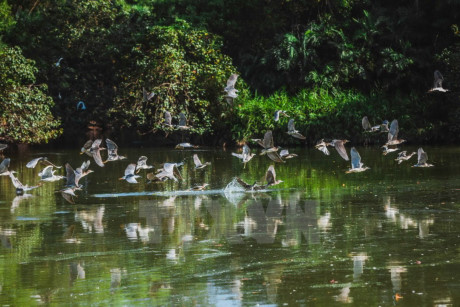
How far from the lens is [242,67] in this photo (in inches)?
1251

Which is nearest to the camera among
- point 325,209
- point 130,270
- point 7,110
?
point 130,270

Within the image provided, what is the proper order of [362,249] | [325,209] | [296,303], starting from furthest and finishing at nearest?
[325,209] < [362,249] < [296,303]

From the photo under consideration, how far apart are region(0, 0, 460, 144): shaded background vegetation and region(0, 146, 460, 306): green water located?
10375 mm

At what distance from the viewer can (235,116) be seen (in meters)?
28.0

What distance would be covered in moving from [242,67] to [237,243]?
22.6 metres

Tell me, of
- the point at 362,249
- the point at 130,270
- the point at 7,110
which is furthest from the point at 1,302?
the point at 7,110

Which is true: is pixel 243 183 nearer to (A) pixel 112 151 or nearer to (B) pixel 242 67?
(A) pixel 112 151

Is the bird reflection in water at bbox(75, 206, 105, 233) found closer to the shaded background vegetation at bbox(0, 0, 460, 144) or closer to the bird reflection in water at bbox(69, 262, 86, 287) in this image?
the bird reflection in water at bbox(69, 262, 86, 287)

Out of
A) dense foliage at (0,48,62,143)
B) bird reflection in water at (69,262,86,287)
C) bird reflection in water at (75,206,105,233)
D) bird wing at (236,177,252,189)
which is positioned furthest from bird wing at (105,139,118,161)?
dense foliage at (0,48,62,143)

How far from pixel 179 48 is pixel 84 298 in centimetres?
2128

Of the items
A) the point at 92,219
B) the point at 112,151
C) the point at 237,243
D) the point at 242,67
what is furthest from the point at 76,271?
the point at 242,67

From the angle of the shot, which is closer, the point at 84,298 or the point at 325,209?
the point at 84,298

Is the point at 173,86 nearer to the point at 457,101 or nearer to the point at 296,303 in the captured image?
the point at 457,101

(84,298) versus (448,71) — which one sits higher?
(448,71)
